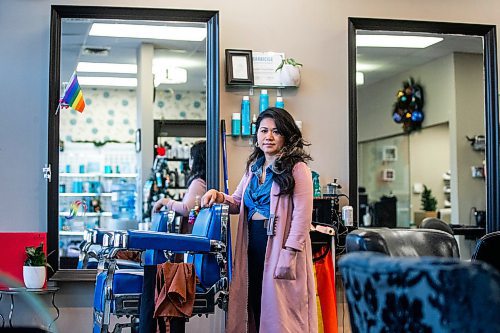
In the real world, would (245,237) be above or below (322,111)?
below

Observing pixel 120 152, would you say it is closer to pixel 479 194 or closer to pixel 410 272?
pixel 479 194

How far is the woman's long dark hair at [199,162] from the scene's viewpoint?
189 inches

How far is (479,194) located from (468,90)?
42.3 inches

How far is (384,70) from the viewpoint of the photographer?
5.92 metres

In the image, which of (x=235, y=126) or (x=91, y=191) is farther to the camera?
(x=91, y=191)

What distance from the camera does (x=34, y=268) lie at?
14.4 ft

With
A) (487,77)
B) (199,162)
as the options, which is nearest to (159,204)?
(199,162)

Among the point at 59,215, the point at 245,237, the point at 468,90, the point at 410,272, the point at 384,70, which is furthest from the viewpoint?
the point at 468,90

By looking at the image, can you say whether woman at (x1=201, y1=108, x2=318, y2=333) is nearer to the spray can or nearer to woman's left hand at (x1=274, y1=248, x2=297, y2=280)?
woman's left hand at (x1=274, y1=248, x2=297, y2=280)

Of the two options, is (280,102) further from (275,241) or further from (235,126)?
(275,241)

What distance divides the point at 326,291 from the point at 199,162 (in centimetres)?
114

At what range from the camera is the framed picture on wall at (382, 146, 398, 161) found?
8.13 metres

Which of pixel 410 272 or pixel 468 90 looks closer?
pixel 410 272

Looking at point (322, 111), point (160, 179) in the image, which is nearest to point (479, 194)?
point (322, 111)
